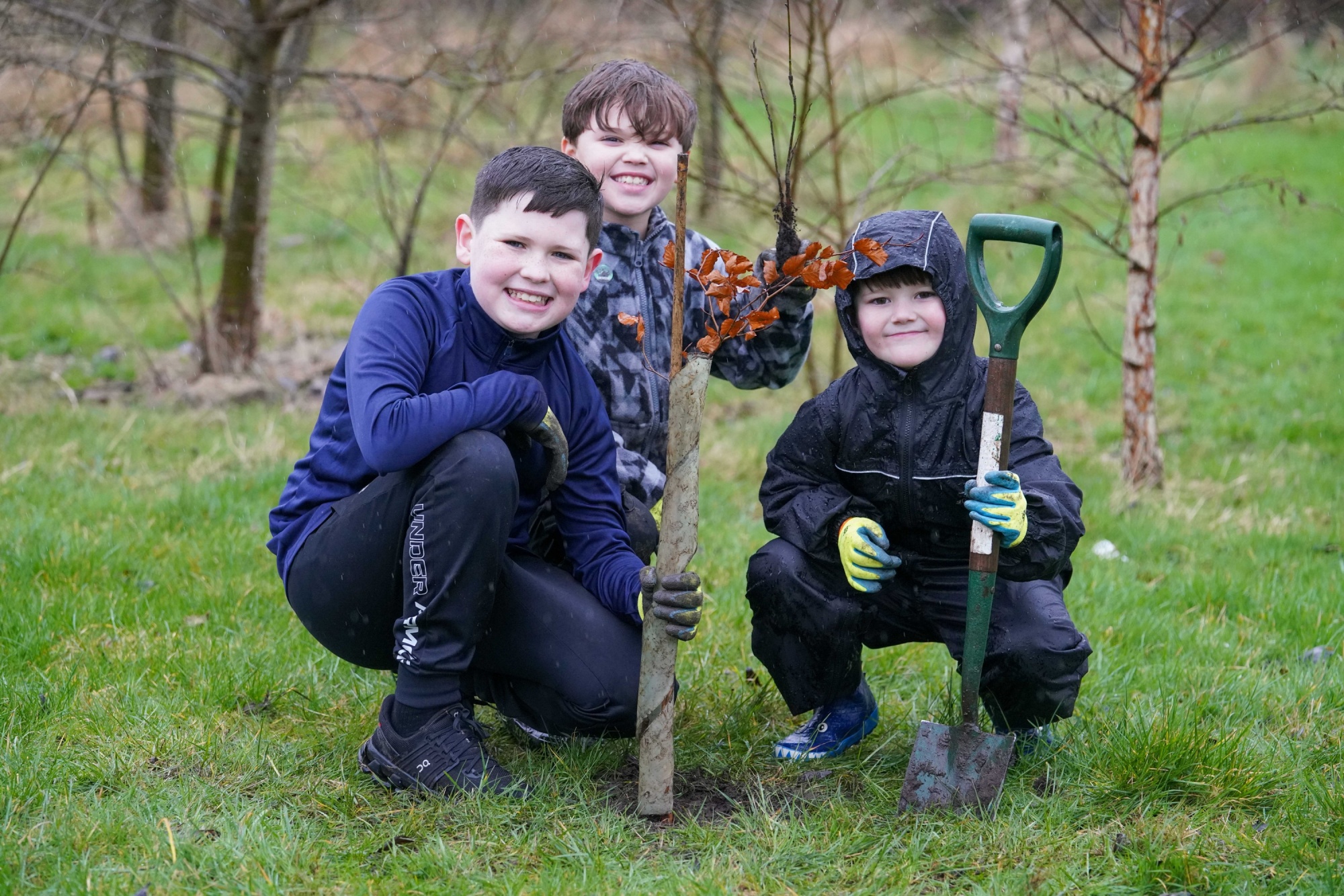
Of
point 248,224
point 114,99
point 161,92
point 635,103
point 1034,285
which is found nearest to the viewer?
point 1034,285

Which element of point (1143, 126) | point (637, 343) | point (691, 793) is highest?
point (1143, 126)

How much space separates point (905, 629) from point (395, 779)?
1248 mm

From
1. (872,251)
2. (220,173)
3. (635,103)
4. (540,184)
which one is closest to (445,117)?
(220,173)

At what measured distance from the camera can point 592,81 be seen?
10.3ft

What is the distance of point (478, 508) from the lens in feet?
8.29

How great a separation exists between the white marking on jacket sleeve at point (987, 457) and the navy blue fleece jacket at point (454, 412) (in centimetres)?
79

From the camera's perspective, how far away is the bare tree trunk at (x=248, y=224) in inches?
261

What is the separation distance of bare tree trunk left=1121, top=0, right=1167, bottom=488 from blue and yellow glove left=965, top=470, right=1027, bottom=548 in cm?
311

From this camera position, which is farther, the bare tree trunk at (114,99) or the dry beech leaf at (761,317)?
the bare tree trunk at (114,99)

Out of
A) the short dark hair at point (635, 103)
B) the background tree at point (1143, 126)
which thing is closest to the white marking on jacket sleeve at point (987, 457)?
the short dark hair at point (635, 103)

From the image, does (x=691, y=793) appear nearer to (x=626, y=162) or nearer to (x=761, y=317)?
(x=761, y=317)

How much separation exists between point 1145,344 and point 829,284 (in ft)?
11.0

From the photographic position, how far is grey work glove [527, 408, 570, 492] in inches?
105

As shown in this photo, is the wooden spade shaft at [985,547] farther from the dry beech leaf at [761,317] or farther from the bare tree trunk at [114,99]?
the bare tree trunk at [114,99]
